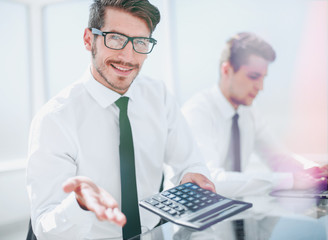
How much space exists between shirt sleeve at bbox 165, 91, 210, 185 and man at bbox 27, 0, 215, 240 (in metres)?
0.01

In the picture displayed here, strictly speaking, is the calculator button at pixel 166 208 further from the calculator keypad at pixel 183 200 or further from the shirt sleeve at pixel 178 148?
the shirt sleeve at pixel 178 148

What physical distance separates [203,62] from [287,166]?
116 cm

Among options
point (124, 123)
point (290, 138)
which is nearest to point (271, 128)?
point (290, 138)

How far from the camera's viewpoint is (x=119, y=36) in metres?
1.04

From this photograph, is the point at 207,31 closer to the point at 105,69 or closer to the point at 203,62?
the point at 203,62

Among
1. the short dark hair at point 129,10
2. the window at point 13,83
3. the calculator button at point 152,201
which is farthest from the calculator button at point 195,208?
the window at point 13,83

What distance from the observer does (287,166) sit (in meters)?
1.89

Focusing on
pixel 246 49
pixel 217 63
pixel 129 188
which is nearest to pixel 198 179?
pixel 129 188

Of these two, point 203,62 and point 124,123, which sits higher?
point 203,62

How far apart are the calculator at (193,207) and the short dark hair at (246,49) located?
1.51m

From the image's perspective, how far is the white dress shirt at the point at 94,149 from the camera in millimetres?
876

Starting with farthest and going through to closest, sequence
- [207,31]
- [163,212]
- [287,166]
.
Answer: [207,31] < [287,166] < [163,212]

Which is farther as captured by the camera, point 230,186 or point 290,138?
point 290,138

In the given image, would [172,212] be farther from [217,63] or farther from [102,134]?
[217,63]
